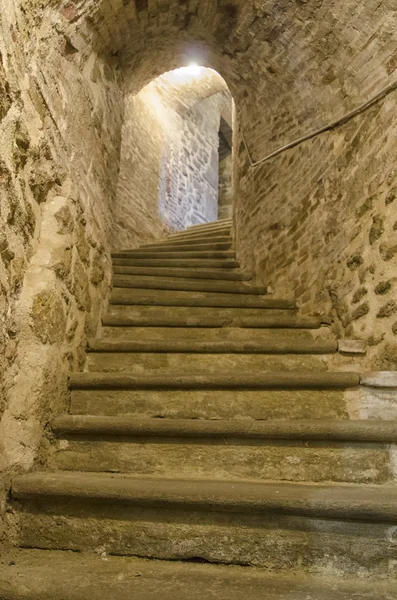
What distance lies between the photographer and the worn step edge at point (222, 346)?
210cm

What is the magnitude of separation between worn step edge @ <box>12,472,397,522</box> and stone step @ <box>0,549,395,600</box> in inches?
6.0

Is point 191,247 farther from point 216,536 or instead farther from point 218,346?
point 216,536

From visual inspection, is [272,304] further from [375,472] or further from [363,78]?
[375,472]

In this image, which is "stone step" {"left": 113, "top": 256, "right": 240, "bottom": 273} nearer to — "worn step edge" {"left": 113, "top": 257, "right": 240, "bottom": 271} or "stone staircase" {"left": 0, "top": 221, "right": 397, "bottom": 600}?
"worn step edge" {"left": 113, "top": 257, "right": 240, "bottom": 271}

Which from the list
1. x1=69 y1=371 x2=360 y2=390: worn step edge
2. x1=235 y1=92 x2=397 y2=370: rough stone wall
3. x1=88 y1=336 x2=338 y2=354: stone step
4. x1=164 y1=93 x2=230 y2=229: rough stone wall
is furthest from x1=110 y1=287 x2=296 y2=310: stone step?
x1=164 y1=93 x2=230 y2=229: rough stone wall

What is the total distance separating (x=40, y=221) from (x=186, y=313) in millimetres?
1264

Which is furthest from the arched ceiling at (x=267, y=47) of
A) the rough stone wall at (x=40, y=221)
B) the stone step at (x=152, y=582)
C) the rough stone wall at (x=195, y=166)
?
the rough stone wall at (x=195, y=166)

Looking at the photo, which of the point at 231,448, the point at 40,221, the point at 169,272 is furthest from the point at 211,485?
the point at 169,272

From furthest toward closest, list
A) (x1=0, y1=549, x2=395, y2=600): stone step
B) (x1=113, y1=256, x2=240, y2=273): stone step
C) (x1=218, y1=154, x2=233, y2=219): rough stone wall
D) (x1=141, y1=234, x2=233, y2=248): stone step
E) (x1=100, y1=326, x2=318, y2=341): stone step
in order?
(x1=218, y1=154, x2=233, y2=219): rough stone wall < (x1=141, y1=234, x2=233, y2=248): stone step < (x1=113, y1=256, x2=240, y2=273): stone step < (x1=100, y1=326, x2=318, y2=341): stone step < (x1=0, y1=549, x2=395, y2=600): stone step

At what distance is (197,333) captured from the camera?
2467 millimetres

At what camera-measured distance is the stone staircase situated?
1.12 m

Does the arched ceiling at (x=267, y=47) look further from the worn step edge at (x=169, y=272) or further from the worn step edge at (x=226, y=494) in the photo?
the worn step edge at (x=226, y=494)

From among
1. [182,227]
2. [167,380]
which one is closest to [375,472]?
[167,380]

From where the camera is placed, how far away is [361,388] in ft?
5.42
